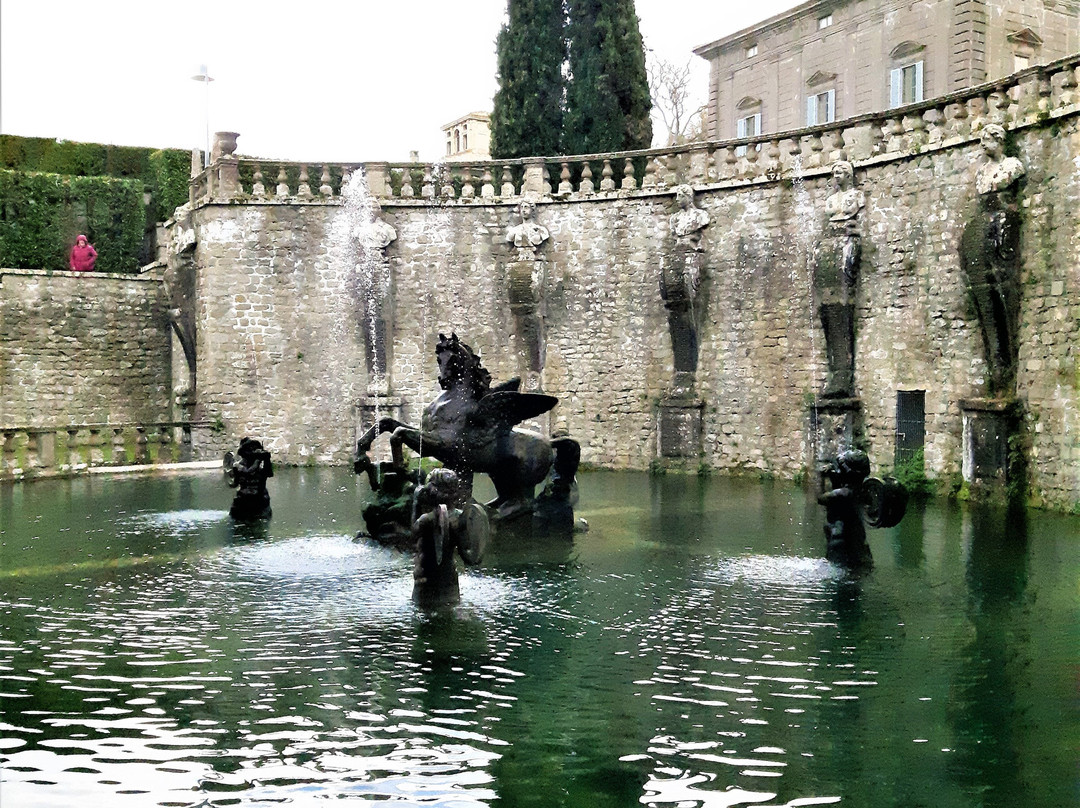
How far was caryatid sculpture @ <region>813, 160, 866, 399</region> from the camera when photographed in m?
19.8

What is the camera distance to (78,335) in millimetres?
27266

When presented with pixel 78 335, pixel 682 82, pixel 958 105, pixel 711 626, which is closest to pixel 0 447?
pixel 78 335

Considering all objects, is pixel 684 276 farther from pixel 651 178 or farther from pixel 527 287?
pixel 527 287

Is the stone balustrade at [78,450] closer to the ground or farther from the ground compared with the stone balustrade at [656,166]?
closer to the ground

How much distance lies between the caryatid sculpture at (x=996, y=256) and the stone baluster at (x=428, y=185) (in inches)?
448

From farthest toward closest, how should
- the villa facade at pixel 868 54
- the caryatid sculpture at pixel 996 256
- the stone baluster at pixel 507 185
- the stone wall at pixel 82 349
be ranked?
the stone wall at pixel 82 349 → the villa facade at pixel 868 54 → the stone baluster at pixel 507 185 → the caryatid sculpture at pixel 996 256

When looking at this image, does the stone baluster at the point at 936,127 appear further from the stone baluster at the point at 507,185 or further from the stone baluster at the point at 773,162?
the stone baluster at the point at 507,185

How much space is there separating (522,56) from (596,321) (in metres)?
→ 7.58

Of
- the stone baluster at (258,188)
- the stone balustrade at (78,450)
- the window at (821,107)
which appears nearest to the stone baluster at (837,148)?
the window at (821,107)

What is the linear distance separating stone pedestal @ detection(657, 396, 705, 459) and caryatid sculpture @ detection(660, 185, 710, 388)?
1.52 feet

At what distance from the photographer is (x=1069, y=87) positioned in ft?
51.4

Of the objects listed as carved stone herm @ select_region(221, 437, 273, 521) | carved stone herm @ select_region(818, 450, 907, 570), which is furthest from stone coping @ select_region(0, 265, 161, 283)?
carved stone herm @ select_region(818, 450, 907, 570)

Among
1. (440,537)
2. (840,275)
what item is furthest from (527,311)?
(440,537)

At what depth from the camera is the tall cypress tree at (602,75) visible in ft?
87.2
